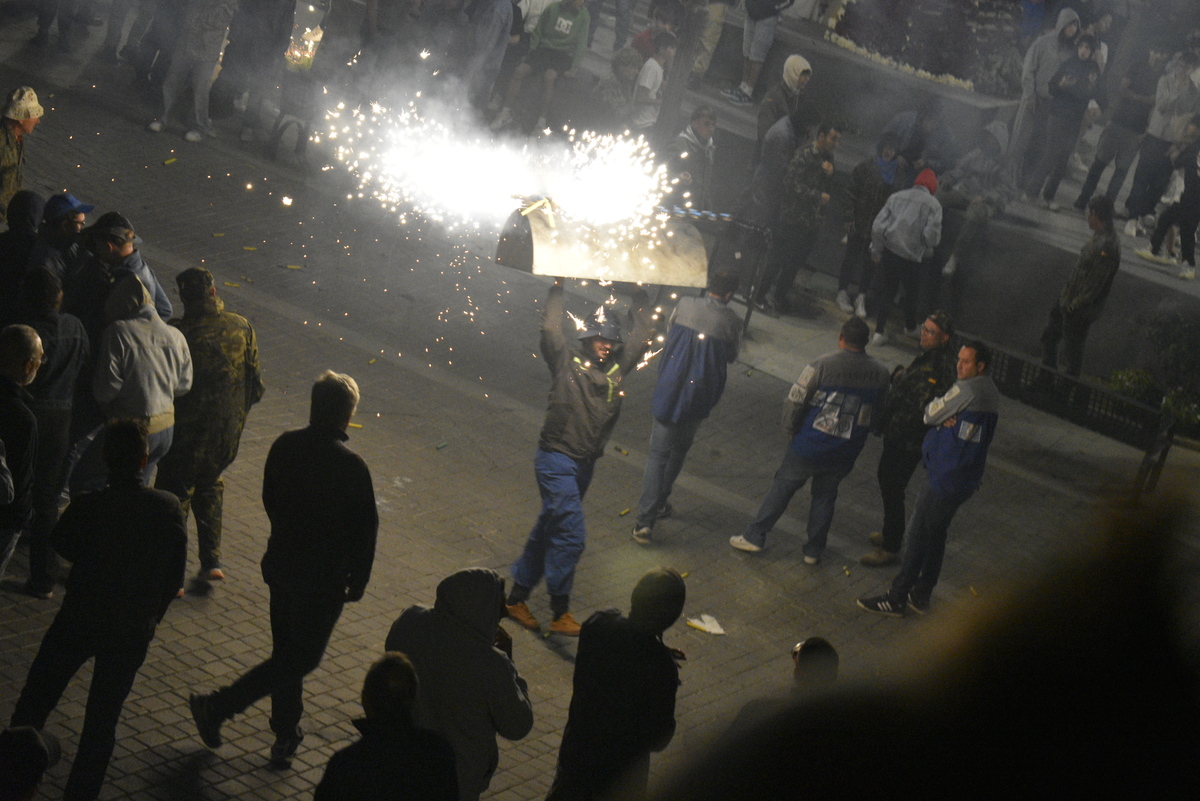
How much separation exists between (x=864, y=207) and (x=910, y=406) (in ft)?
18.7

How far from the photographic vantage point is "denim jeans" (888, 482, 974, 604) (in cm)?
816

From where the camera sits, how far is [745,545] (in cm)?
878

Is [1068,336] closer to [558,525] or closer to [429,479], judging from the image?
[429,479]

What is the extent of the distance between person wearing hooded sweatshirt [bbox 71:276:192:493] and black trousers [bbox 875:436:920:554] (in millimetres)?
4716

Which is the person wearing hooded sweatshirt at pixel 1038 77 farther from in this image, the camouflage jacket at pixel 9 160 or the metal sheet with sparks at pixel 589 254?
the camouflage jacket at pixel 9 160

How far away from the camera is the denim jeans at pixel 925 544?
26.8ft

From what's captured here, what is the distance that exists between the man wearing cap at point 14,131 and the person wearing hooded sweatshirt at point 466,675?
6118mm

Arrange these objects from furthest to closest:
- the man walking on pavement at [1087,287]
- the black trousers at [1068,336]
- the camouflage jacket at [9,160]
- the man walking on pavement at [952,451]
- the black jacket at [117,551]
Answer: the black trousers at [1068,336] < the man walking on pavement at [1087,287] < the camouflage jacket at [9,160] < the man walking on pavement at [952,451] < the black jacket at [117,551]

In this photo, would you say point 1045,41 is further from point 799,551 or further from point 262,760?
point 262,760

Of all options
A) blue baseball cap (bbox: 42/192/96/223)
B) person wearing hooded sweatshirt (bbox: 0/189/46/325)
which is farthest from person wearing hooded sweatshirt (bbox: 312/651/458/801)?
blue baseball cap (bbox: 42/192/96/223)

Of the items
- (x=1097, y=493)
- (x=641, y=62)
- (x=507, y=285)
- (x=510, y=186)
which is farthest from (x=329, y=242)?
(x=1097, y=493)

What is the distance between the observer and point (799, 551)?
9023 mm

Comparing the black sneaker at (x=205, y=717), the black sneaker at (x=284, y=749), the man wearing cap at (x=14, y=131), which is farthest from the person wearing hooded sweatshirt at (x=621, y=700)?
the man wearing cap at (x=14, y=131)

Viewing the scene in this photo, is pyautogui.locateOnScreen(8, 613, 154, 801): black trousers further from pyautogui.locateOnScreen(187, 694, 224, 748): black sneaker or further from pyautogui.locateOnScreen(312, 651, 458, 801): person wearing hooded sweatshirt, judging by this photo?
pyautogui.locateOnScreen(312, 651, 458, 801): person wearing hooded sweatshirt
